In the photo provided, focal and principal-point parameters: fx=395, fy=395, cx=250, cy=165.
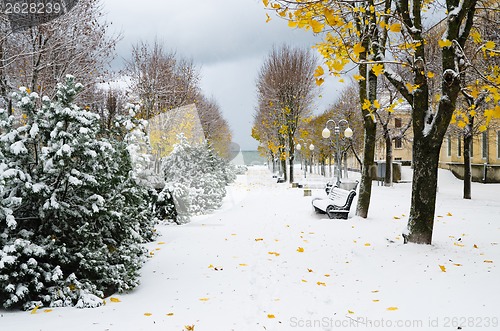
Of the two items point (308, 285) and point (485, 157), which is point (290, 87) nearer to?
point (485, 157)

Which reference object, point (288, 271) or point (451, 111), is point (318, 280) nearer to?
point (288, 271)

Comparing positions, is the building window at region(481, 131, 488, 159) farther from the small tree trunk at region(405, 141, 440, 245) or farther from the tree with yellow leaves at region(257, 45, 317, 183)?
the small tree trunk at region(405, 141, 440, 245)

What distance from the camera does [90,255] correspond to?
17.2 ft

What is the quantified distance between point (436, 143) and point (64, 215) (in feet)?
20.2

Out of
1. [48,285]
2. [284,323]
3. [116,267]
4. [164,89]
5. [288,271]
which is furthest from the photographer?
[164,89]

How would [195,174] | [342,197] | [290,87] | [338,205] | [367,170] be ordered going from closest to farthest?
[367,170] → [338,205] → [342,197] → [195,174] → [290,87]

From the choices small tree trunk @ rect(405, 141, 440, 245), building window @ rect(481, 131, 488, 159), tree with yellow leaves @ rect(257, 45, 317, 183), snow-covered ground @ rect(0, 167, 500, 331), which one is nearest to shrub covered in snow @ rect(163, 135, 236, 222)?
snow-covered ground @ rect(0, 167, 500, 331)

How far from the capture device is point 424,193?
7223 millimetres

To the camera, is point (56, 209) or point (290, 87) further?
point (290, 87)

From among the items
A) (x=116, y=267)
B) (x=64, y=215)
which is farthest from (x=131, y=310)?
(x=64, y=215)

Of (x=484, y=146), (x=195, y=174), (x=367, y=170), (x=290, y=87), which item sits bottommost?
(x=195, y=174)

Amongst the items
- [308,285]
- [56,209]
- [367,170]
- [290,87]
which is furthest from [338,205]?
[290,87]

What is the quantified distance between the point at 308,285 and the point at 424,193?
3.07 metres

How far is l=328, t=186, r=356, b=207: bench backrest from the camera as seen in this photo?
11.4 metres
